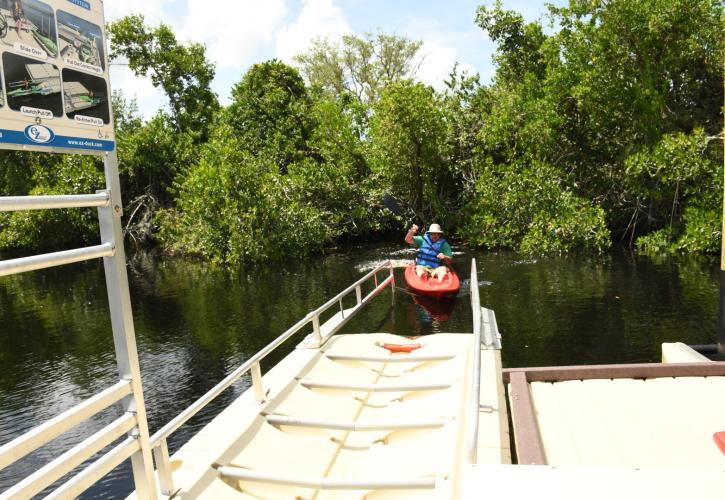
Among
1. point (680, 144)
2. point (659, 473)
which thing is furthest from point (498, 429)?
point (680, 144)

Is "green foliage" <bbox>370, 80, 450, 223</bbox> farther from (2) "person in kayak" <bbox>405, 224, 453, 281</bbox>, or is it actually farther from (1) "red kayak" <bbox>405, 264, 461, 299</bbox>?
(1) "red kayak" <bbox>405, 264, 461, 299</bbox>

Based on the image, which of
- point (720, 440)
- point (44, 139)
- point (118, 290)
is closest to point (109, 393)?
point (118, 290)

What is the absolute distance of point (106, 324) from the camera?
14727 mm

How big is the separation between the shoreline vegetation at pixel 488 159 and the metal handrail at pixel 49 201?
66.3 ft

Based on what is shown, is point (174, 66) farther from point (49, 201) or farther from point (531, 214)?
point (49, 201)

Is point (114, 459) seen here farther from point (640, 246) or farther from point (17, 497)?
point (640, 246)

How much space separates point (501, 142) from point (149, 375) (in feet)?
62.6

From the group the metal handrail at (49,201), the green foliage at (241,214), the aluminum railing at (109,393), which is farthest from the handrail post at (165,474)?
the green foliage at (241,214)

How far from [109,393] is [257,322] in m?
11.2

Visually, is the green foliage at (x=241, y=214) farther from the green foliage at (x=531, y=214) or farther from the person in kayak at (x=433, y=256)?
the person in kayak at (x=433, y=256)

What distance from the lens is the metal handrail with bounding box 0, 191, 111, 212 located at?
86.3 inches

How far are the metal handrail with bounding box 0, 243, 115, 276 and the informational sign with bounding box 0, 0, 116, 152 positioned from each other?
0.46 metres

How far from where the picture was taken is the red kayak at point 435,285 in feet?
45.0

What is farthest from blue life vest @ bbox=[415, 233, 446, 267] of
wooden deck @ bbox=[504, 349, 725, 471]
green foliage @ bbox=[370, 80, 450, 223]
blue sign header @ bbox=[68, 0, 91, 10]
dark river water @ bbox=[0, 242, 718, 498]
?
blue sign header @ bbox=[68, 0, 91, 10]
